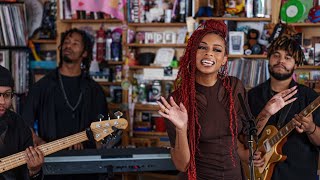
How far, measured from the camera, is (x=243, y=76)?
437 cm

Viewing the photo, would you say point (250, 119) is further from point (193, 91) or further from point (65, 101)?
point (65, 101)

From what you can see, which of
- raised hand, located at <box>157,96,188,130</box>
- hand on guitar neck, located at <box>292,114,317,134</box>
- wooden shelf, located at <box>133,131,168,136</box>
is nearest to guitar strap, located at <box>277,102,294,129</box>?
hand on guitar neck, located at <box>292,114,317,134</box>

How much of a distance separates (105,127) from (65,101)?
89 cm

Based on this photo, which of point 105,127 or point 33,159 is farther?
point 105,127

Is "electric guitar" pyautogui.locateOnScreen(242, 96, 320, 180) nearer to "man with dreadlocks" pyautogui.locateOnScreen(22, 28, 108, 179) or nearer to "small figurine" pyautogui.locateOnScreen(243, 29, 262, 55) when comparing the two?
"man with dreadlocks" pyautogui.locateOnScreen(22, 28, 108, 179)

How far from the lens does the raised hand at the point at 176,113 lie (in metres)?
2.02

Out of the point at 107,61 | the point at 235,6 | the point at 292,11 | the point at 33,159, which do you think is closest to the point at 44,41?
the point at 107,61

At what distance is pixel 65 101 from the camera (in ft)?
11.7

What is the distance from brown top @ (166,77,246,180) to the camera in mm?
2188

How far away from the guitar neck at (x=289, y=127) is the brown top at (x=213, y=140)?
77 centimetres

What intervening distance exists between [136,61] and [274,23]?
4.37 ft

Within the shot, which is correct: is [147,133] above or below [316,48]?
below

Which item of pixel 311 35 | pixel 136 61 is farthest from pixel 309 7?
pixel 136 61

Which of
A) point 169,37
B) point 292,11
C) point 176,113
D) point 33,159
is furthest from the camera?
point 169,37
